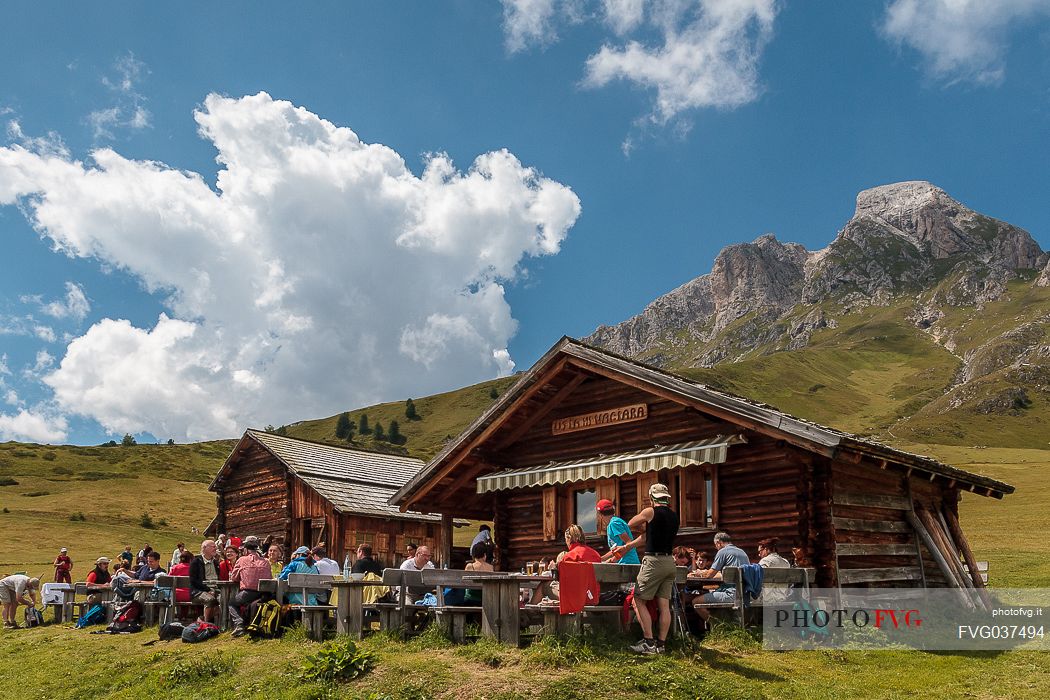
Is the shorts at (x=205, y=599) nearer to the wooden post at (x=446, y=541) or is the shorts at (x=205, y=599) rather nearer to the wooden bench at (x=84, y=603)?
the wooden bench at (x=84, y=603)

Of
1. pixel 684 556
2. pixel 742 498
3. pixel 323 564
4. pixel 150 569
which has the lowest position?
pixel 150 569

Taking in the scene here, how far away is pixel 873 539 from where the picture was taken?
51.3 ft

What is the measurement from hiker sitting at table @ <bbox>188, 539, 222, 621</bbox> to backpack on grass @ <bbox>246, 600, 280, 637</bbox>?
134cm

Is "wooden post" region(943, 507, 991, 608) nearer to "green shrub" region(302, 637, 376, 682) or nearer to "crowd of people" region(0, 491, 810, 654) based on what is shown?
"crowd of people" region(0, 491, 810, 654)

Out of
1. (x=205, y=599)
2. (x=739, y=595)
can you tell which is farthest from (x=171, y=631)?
(x=739, y=595)

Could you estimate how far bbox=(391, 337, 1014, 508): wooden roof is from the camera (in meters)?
13.8

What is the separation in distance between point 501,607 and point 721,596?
3237mm

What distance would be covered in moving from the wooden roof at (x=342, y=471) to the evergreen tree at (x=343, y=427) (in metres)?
120

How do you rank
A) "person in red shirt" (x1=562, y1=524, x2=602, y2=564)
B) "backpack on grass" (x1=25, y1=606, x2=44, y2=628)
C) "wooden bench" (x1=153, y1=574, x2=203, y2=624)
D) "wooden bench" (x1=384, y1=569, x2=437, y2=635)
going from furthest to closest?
1. "backpack on grass" (x1=25, y1=606, x2=44, y2=628)
2. "wooden bench" (x1=153, y1=574, x2=203, y2=624)
3. "wooden bench" (x1=384, y1=569, x2=437, y2=635)
4. "person in red shirt" (x1=562, y1=524, x2=602, y2=564)

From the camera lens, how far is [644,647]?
9.55 m

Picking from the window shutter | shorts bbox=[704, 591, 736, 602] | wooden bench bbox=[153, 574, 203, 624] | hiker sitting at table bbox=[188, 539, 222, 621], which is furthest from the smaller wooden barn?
shorts bbox=[704, 591, 736, 602]

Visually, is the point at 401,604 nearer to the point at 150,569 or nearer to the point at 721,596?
the point at 721,596

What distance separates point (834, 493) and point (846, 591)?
5.25 feet

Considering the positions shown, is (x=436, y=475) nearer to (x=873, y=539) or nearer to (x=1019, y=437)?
(x=873, y=539)
